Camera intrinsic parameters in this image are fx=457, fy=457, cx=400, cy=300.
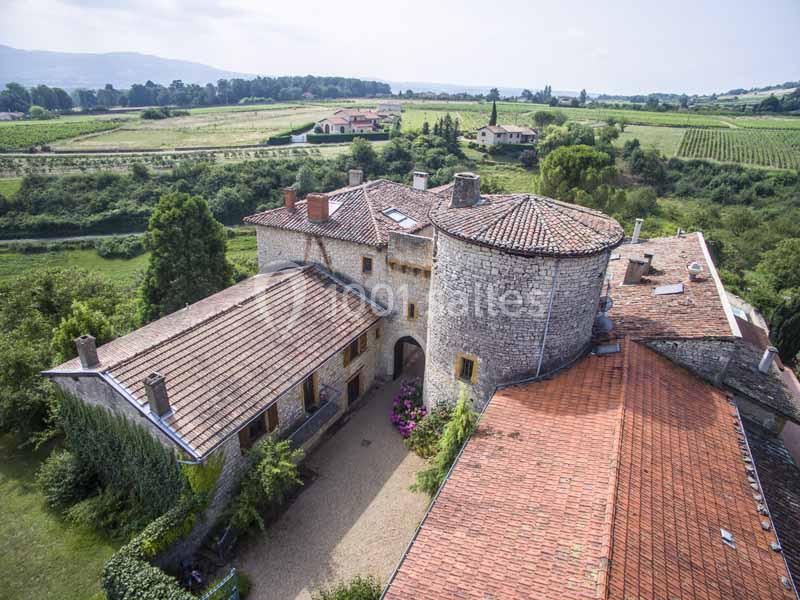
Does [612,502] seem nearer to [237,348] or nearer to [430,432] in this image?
[430,432]

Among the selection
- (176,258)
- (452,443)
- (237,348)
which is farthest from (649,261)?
(176,258)

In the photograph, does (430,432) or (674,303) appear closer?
(674,303)

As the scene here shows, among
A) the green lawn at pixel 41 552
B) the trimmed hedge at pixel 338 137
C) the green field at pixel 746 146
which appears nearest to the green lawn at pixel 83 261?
the green lawn at pixel 41 552

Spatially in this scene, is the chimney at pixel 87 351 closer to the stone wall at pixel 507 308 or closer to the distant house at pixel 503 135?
the stone wall at pixel 507 308

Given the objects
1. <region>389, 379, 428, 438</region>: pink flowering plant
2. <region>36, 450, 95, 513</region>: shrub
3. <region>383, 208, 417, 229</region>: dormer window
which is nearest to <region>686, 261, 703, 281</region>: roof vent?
<region>383, 208, 417, 229</region>: dormer window

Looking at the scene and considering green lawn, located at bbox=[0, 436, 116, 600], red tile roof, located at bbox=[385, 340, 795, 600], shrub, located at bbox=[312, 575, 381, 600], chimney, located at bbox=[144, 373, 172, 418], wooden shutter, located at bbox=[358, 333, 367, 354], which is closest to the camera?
red tile roof, located at bbox=[385, 340, 795, 600]

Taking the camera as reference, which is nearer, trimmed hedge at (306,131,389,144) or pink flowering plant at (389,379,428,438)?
Answer: pink flowering plant at (389,379,428,438)

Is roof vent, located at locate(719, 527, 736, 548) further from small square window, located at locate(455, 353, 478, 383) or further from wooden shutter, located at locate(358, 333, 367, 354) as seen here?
wooden shutter, located at locate(358, 333, 367, 354)

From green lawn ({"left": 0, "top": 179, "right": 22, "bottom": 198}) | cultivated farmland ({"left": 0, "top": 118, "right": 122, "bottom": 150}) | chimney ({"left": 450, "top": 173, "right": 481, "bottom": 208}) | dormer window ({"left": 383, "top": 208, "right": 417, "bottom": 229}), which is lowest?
green lawn ({"left": 0, "top": 179, "right": 22, "bottom": 198})
